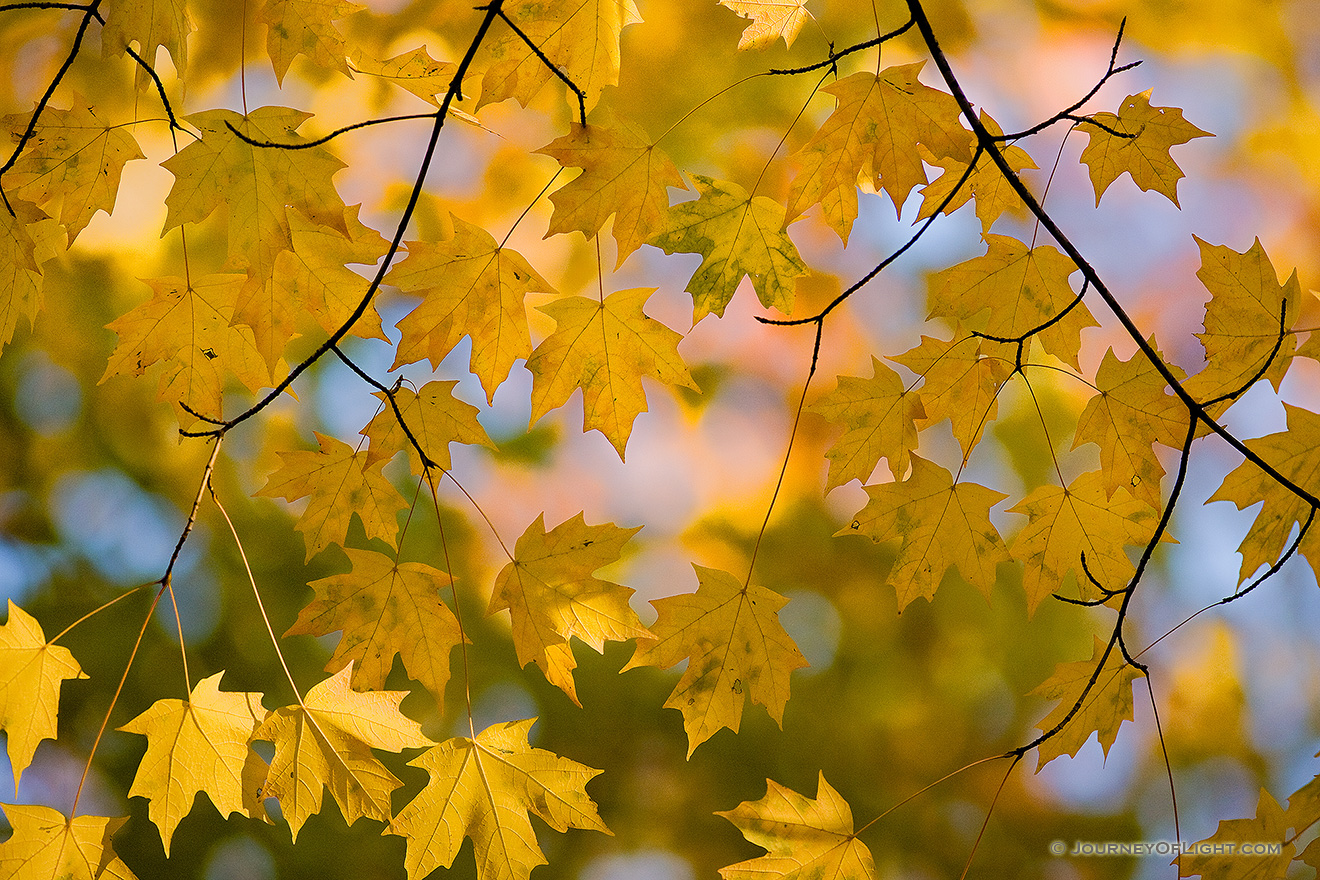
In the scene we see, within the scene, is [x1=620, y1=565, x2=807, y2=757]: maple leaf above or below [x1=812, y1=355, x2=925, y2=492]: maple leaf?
below

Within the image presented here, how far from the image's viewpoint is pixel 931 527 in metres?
0.95

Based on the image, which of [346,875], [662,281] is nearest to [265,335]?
[662,281]

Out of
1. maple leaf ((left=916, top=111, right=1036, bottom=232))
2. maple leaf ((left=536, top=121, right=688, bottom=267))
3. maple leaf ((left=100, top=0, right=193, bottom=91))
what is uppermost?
maple leaf ((left=916, top=111, right=1036, bottom=232))

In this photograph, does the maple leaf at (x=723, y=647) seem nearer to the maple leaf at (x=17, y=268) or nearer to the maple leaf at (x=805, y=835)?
the maple leaf at (x=805, y=835)

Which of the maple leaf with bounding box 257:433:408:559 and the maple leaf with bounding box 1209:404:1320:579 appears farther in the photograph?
the maple leaf with bounding box 257:433:408:559

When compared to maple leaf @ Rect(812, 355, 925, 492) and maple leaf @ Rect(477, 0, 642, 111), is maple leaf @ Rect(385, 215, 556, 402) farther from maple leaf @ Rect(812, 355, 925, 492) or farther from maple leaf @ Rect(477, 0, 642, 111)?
maple leaf @ Rect(812, 355, 925, 492)

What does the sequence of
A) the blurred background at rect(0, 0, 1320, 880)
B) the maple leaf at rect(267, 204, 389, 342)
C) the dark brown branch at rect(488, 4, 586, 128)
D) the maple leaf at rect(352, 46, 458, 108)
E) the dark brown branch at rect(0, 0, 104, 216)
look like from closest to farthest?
the dark brown branch at rect(488, 4, 586, 128)
the dark brown branch at rect(0, 0, 104, 216)
the maple leaf at rect(267, 204, 389, 342)
the maple leaf at rect(352, 46, 458, 108)
the blurred background at rect(0, 0, 1320, 880)

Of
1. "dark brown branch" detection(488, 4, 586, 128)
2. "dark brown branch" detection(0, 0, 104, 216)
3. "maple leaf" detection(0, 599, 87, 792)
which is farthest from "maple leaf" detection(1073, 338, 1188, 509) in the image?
"maple leaf" detection(0, 599, 87, 792)

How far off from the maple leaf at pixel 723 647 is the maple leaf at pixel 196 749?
16.6 inches

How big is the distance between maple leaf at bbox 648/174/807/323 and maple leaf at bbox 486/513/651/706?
0.27 meters

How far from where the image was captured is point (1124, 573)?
0.97 metres

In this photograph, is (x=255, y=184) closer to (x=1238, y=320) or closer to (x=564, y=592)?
(x=564, y=592)

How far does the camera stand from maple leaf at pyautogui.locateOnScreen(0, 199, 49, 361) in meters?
0.80

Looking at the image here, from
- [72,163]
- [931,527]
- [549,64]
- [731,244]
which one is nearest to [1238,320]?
[931,527]
